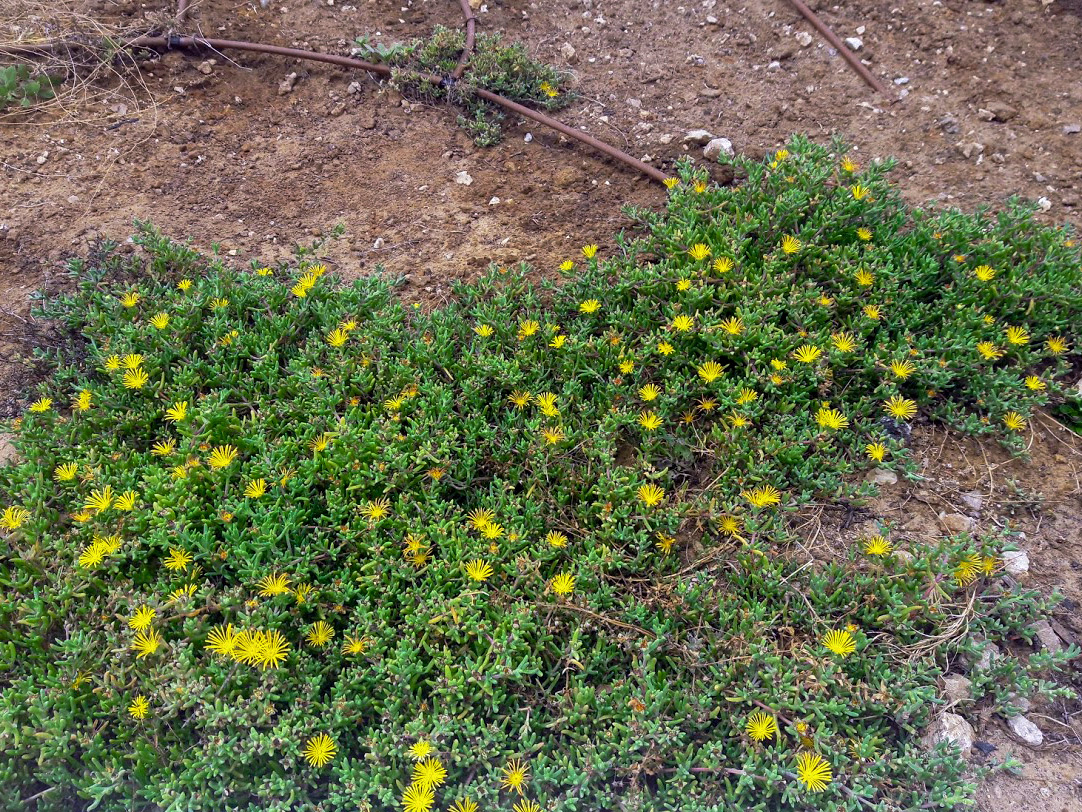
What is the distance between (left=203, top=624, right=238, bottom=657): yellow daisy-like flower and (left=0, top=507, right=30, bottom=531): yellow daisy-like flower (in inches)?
31.0

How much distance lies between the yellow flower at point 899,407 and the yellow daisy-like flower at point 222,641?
2443 mm

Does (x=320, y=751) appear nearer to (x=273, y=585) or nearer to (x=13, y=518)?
(x=273, y=585)

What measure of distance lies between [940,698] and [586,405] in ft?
5.03

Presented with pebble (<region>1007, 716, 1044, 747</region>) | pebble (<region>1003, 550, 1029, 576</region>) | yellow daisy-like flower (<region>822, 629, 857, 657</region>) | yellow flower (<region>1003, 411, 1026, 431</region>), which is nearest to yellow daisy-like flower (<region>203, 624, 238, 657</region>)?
yellow daisy-like flower (<region>822, 629, 857, 657</region>)

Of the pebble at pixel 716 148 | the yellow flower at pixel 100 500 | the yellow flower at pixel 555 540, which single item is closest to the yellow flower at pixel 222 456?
the yellow flower at pixel 100 500

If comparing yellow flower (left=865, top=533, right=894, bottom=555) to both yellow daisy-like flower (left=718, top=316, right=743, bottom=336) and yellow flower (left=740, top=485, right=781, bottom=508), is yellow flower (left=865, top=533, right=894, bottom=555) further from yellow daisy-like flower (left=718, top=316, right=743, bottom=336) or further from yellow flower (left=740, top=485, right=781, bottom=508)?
yellow daisy-like flower (left=718, top=316, right=743, bottom=336)

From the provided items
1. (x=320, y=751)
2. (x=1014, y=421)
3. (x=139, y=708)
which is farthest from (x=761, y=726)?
(x=139, y=708)

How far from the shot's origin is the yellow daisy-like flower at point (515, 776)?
6.37 feet

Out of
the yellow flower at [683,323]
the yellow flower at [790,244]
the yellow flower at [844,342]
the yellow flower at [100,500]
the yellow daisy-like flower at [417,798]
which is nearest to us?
the yellow daisy-like flower at [417,798]

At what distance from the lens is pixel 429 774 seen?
1.96 meters

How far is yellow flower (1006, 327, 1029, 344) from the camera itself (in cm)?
288

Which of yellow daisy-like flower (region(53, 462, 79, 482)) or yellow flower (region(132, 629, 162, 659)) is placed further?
yellow daisy-like flower (region(53, 462, 79, 482))

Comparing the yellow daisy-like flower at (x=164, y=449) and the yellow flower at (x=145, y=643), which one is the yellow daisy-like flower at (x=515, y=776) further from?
the yellow daisy-like flower at (x=164, y=449)

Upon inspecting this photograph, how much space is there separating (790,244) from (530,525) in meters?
1.73
